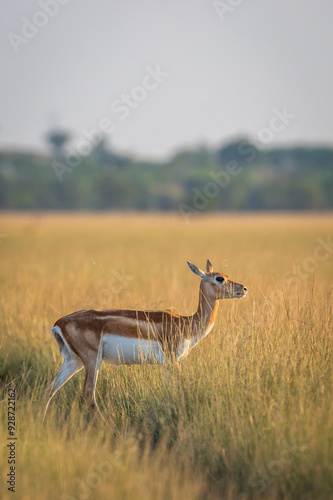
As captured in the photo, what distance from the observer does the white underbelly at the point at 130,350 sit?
565cm

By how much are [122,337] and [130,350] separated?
0.48ft

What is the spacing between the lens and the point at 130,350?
5.69m

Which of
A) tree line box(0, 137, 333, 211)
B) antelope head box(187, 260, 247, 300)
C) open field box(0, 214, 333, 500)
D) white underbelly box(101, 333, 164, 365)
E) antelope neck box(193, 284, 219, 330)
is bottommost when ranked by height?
open field box(0, 214, 333, 500)

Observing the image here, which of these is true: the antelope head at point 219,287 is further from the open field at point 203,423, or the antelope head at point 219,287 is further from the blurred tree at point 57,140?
the blurred tree at point 57,140

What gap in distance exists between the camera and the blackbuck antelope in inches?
221

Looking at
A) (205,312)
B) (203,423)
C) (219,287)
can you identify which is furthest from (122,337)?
(203,423)

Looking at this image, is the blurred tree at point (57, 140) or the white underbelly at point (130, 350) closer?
the white underbelly at point (130, 350)

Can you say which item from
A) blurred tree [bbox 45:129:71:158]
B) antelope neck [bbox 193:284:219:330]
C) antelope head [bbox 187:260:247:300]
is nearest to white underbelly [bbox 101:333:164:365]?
antelope neck [bbox 193:284:219:330]

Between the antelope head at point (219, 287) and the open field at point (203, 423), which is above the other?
the antelope head at point (219, 287)

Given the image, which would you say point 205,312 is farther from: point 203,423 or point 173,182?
point 173,182

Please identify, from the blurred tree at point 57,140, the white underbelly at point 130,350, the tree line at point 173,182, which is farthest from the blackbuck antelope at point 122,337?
the blurred tree at point 57,140

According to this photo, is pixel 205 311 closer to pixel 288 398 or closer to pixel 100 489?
pixel 288 398

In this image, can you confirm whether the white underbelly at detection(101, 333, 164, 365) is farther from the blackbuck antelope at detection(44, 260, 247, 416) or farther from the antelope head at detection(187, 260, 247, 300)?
the antelope head at detection(187, 260, 247, 300)

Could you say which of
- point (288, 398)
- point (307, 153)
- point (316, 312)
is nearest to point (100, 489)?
point (288, 398)
